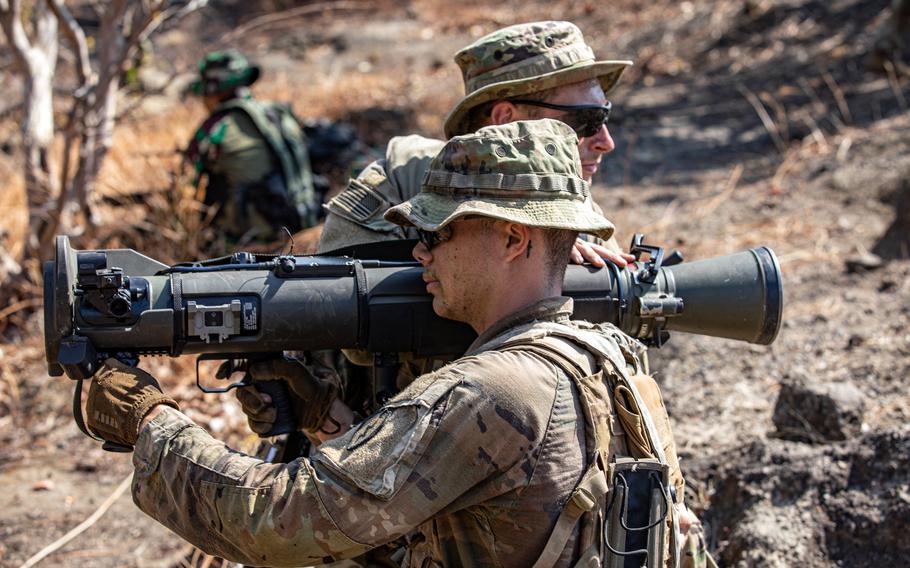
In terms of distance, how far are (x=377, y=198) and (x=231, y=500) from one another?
3.83 feet

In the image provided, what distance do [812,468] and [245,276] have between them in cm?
219

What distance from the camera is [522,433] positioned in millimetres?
1879

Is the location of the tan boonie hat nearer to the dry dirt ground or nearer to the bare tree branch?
the dry dirt ground

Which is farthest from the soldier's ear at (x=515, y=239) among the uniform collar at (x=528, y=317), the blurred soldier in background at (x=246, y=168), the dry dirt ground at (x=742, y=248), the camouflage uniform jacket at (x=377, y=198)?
the blurred soldier in background at (x=246, y=168)

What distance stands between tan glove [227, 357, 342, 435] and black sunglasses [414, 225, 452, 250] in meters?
0.58

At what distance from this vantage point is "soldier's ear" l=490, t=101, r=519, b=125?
2.96 meters

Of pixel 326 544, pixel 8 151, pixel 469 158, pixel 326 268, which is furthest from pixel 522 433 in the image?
pixel 8 151

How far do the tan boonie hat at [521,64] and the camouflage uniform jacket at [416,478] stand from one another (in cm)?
117

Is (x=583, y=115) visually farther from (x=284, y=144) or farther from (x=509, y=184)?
(x=284, y=144)

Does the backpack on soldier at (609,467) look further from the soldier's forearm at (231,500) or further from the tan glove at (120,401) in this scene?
the tan glove at (120,401)

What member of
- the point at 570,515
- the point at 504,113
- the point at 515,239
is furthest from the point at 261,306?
the point at 504,113

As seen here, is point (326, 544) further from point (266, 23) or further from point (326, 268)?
point (266, 23)

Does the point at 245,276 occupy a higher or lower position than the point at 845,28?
lower

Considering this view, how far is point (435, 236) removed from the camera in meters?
2.16
